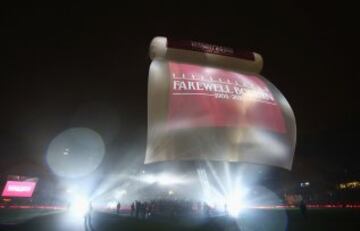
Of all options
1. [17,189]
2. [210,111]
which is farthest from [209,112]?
[17,189]

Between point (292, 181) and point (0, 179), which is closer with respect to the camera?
point (292, 181)

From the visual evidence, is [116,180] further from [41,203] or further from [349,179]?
[349,179]

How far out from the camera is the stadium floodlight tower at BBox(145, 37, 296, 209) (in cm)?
1400

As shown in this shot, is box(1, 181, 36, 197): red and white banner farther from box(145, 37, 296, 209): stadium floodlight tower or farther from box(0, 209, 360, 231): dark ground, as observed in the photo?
box(145, 37, 296, 209): stadium floodlight tower

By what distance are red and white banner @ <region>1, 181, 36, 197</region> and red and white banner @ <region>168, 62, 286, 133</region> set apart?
40017 millimetres

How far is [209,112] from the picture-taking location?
14.5 meters

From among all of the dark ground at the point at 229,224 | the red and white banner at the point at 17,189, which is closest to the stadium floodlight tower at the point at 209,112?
the dark ground at the point at 229,224

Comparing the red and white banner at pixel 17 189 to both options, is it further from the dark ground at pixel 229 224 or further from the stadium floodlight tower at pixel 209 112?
the stadium floodlight tower at pixel 209 112

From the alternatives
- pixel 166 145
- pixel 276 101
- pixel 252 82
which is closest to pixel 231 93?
pixel 252 82

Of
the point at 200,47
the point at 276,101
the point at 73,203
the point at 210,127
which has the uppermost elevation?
the point at 200,47

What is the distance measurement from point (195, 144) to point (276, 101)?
5.70m

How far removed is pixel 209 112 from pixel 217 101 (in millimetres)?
847

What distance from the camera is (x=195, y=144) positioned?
13984mm

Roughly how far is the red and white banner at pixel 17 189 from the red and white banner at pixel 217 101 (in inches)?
1575
